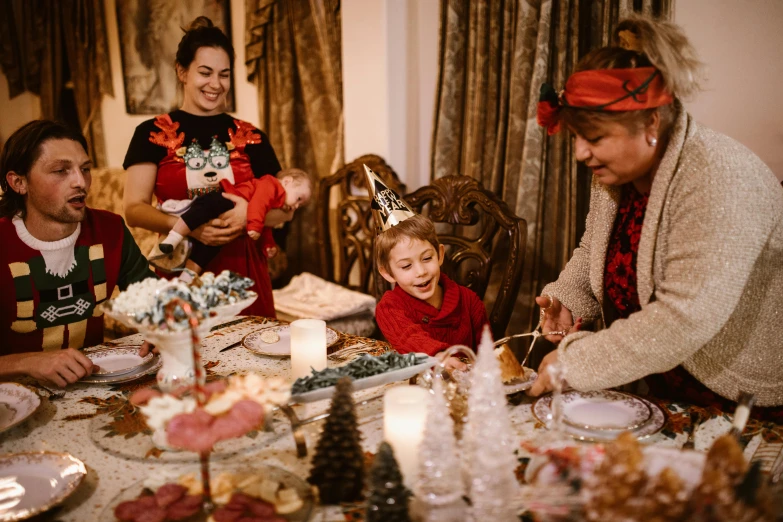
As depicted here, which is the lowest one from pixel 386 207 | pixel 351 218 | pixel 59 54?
pixel 351 218

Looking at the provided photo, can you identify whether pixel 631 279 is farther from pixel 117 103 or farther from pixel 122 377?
pixel 117 103

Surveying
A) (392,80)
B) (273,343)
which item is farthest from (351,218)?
(273,343)

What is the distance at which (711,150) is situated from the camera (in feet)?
4.04

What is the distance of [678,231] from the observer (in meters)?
1.24

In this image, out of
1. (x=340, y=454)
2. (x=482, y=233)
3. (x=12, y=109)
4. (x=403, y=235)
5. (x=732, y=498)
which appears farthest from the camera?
(x=12, y=109)

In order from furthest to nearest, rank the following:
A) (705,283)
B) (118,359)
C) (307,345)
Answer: (118,359), (307,345), (705,283)

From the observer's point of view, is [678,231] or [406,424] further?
[678,231]

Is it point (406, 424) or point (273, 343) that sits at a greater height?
point (406, 424)

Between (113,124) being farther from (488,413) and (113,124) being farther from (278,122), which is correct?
(488,413)

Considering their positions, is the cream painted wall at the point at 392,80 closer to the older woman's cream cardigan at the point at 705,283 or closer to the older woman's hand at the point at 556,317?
the older woman's hand at the point at 556,317

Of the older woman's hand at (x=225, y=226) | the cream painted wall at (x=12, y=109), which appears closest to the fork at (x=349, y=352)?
the older woman's hand at (x=225, y=226)

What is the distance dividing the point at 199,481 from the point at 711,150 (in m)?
1.16

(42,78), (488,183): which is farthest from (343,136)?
(42,78)

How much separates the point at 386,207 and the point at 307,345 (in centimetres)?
77
